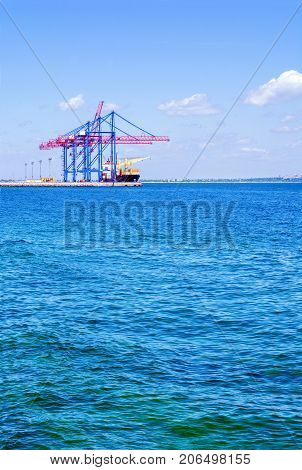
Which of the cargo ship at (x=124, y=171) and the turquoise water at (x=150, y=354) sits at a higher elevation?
the cargo ship at (x=124, y=171)

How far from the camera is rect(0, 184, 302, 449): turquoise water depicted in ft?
29.9

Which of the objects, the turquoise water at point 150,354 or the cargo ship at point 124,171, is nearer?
the turquoise water at point 150,354

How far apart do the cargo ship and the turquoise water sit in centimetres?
14325

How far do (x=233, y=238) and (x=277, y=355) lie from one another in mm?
25401

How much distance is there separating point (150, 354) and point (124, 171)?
162018mm

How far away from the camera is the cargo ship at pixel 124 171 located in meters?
168

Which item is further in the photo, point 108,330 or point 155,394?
point 108,330

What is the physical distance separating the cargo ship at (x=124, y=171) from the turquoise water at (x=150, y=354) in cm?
14325

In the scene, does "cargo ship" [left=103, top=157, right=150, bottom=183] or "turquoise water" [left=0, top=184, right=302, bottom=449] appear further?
"cargo ship" [left=103, top=157, right=150, bottom=183]

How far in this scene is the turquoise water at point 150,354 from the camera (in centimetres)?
910

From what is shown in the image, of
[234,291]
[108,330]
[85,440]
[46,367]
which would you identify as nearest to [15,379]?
[46,367]

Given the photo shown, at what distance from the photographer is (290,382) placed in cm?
1092

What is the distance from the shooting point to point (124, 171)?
566 ft
